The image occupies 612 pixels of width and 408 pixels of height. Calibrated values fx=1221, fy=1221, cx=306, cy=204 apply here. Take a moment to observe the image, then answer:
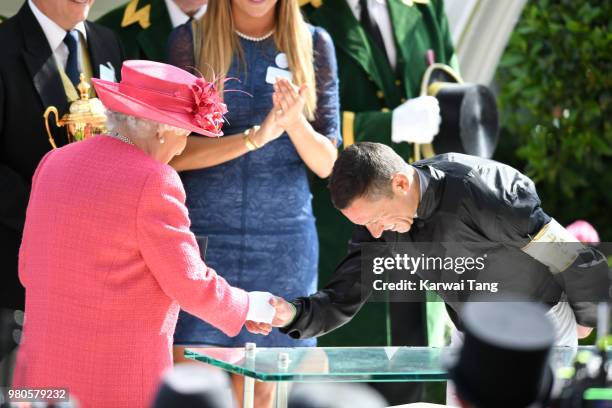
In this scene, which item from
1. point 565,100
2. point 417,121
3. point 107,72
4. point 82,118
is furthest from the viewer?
point 565,100

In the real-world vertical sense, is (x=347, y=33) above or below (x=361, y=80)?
above

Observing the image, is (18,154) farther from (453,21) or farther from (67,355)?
(453,21)

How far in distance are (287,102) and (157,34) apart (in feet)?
2.53

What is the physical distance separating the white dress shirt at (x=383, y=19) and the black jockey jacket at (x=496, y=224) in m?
1.18

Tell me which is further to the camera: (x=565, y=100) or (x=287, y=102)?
(x=565, y=100)

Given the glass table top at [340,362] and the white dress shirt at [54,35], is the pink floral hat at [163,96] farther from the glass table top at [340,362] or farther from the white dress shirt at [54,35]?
the white dress shirt at [54,35]

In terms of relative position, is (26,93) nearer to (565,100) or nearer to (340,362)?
(340,362)

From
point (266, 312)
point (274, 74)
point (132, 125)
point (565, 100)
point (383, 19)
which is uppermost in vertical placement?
point (565, 100)

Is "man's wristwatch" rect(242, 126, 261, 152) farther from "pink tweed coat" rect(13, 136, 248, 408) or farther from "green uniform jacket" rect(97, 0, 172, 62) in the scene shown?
Result: "pink tweed coat" rect(13, 136, 248, 408)

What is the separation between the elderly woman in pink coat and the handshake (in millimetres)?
262

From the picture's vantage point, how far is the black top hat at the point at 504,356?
61.5 inches

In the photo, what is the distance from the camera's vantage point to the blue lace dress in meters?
3.66

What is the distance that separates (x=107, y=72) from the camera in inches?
142

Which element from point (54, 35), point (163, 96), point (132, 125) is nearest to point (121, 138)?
point (132, 125)
